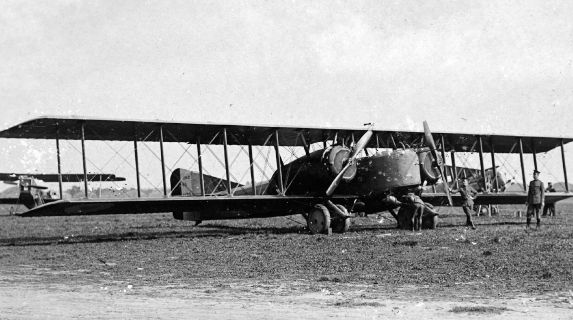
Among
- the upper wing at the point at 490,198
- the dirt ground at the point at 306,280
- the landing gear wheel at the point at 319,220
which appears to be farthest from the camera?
the upper wing at the point at 490,198

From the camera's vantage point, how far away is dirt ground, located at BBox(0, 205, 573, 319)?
575 cm

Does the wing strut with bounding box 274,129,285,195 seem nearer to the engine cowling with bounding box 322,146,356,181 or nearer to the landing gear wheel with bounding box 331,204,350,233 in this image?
the engine cowling with bounding box 322,146,356,181

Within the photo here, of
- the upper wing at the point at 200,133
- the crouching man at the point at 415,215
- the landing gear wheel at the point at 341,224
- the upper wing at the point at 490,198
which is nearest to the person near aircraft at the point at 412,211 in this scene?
the crouching man at the point at 415,215

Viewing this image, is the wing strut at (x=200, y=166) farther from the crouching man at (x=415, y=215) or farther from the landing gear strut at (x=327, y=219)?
the crouching man at (x=415, y=215)

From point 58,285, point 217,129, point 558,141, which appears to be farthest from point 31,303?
point 558,141

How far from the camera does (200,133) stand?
17.7 metres

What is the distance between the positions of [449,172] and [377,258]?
825 inches

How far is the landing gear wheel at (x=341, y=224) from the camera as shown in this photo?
16.5m

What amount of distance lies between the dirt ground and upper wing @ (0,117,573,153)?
340 centimetres

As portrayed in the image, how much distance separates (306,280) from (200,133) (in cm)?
1038

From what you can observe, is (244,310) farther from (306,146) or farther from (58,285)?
(306,146)

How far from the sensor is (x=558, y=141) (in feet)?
78.8

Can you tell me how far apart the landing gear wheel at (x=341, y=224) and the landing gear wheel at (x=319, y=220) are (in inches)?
20.8

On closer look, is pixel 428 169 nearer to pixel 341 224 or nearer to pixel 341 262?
pixel 341 224
